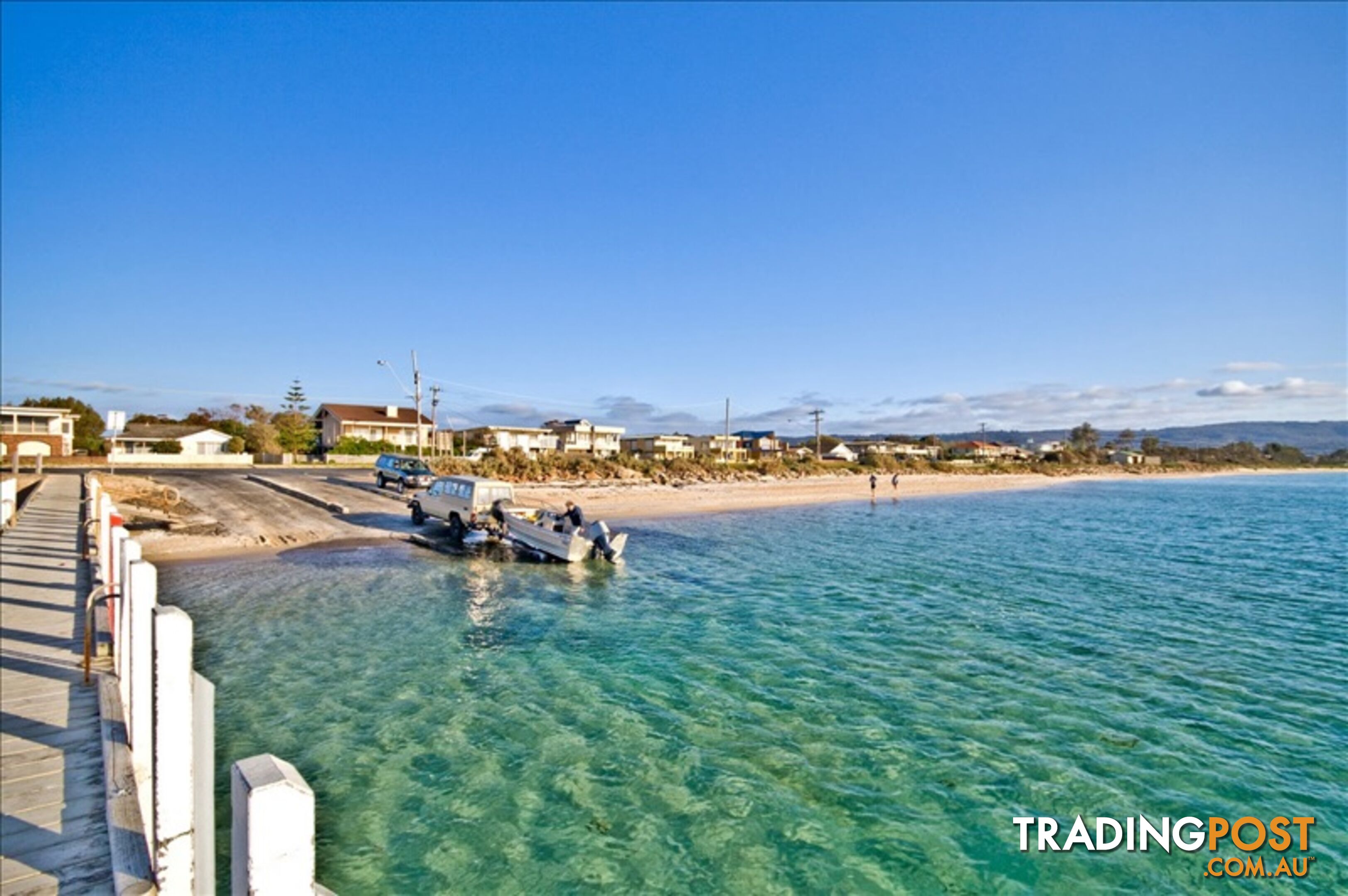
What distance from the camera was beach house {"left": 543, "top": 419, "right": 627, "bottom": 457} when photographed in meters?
98.1

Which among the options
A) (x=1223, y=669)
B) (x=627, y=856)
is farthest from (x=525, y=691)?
(x=1223, y=669)

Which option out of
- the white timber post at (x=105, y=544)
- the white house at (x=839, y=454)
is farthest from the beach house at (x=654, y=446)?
the white timber post at (x=105, y=544)

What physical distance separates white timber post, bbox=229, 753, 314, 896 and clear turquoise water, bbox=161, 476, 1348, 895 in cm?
431

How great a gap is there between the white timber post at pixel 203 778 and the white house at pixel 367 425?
7208 cm

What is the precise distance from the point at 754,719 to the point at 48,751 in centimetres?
756

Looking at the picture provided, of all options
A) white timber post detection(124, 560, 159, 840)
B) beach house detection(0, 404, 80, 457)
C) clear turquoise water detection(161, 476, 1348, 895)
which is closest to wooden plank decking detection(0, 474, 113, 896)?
white timber post detection(124, 560, 159, 840)

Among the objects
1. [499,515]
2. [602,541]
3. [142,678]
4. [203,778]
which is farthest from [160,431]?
[203,778]

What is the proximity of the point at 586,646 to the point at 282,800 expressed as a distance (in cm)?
1067

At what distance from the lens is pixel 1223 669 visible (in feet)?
39.5

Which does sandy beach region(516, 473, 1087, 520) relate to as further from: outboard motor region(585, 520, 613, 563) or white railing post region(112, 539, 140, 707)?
white railing post region(112, 539, 140, 707)

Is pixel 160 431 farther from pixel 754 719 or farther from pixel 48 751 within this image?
A: pixel 754 719

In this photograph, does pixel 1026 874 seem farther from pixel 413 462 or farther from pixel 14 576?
pixel 413 462

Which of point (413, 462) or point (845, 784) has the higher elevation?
point (413, 462)

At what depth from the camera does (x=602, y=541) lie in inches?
819
